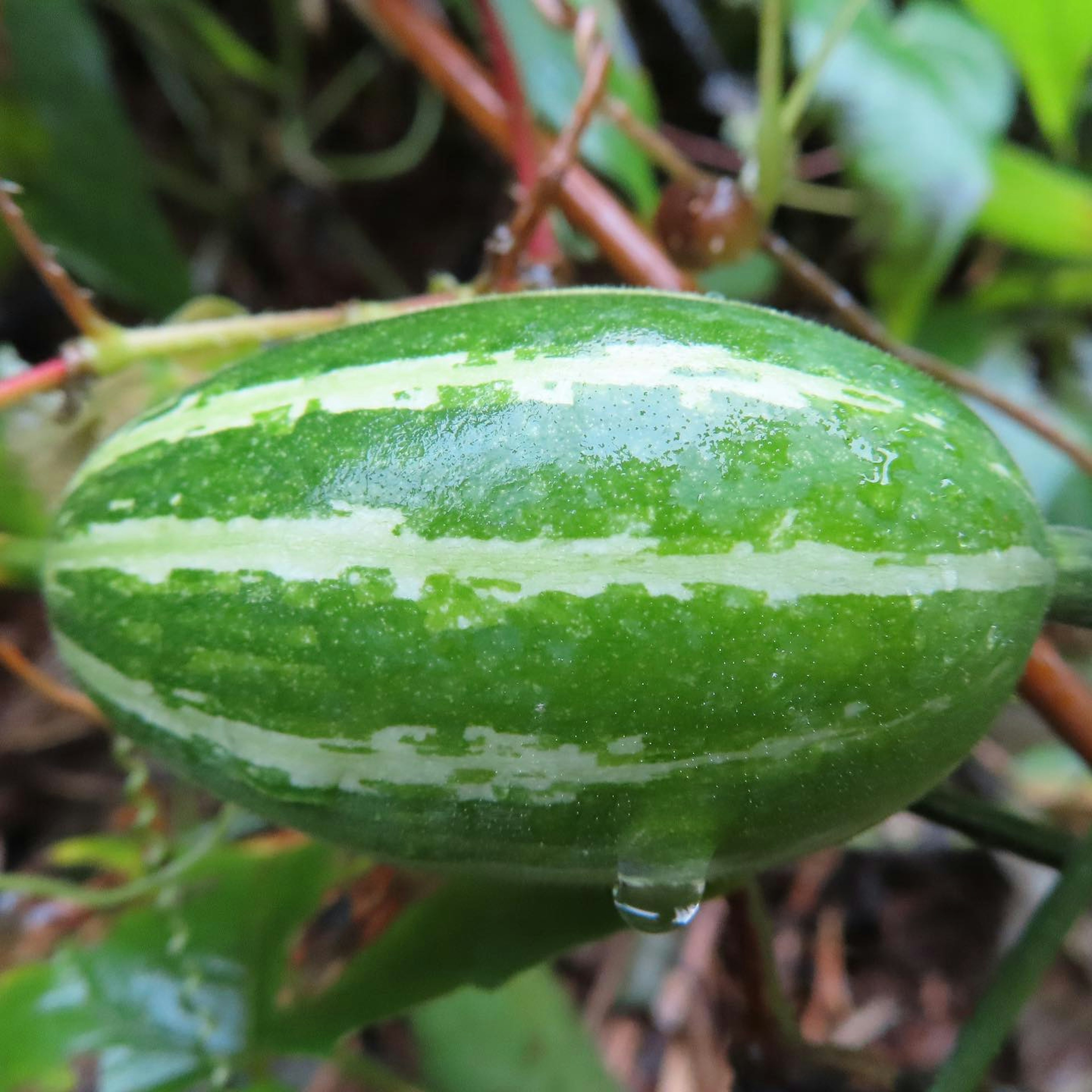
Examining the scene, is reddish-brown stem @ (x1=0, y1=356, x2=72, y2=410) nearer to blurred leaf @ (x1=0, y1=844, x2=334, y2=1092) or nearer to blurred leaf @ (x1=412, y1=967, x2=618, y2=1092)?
blurred leaf @ (x1=0, y1=844, x2=334, y2=1092)

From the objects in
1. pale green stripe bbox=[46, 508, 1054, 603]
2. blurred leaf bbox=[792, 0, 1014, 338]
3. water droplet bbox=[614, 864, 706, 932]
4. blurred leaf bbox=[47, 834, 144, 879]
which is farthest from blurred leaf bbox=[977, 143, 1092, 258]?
blurred leaf bbox=[47, 834, 144, 879]

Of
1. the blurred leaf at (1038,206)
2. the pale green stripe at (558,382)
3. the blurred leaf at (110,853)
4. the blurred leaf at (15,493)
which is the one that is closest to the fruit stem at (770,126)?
the blurred leaf at (1038,206)

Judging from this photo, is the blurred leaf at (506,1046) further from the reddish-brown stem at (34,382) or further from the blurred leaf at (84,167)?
the blurred leaf at (84,167)

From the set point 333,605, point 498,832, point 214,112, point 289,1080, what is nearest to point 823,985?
point 289,1080

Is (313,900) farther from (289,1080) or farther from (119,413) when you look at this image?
(119,413)

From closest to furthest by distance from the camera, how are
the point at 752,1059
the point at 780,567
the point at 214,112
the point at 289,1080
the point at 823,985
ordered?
1. the point at 780,567
2. the point at 752,1059
3. the point at 289,1080
4. the point at 823,985
5. the point at 214,112
